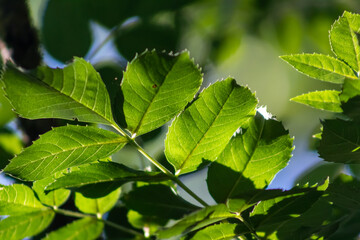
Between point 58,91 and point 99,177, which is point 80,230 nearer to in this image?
point 99,177

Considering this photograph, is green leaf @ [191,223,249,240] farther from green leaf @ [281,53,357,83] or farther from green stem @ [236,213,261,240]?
green leaf @ [281,53,357,83]

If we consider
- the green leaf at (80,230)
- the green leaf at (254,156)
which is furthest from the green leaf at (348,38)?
the green leaf at (80,230)

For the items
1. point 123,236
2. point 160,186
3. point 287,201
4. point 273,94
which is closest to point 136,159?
point 123,236

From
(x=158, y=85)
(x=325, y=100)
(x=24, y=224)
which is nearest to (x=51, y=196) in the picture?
(x=24, y=224)

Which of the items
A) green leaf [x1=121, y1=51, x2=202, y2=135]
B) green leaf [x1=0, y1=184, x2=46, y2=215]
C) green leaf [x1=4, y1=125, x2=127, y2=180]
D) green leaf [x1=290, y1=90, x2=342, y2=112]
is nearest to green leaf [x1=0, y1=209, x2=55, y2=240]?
green leaf [x1=0, y1=184, x2=46, y2=215]

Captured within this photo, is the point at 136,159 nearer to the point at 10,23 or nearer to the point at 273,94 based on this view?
the point at 10,23
